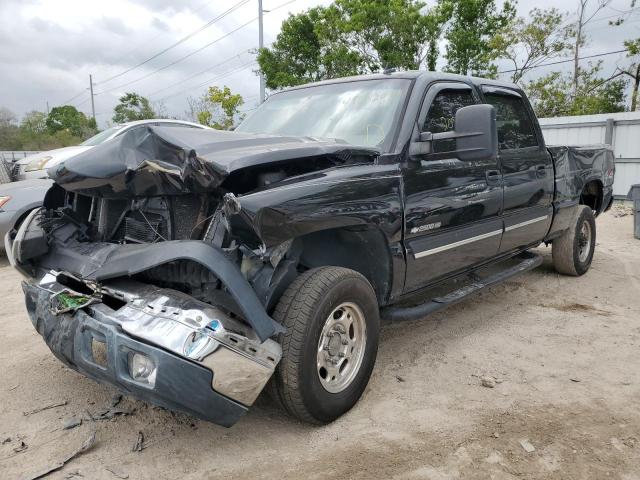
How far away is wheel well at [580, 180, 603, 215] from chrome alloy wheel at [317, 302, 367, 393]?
4193 millimetres

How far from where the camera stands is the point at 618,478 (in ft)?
7.74

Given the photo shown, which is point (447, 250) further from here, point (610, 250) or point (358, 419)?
point (610, 250)

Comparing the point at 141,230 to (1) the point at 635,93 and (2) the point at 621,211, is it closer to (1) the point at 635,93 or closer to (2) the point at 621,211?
(2) the point at 621,211

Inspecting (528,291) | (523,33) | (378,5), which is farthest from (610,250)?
(523,33)

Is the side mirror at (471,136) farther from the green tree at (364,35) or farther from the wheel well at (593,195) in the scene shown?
the green tree at (364,35)

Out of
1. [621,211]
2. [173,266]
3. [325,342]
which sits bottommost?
[621,211]

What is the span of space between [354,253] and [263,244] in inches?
36.0

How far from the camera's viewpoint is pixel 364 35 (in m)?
17.8

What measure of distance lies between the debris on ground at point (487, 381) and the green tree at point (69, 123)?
49.3 m

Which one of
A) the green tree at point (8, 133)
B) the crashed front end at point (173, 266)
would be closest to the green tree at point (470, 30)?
the crashed front end at point (173, 266)

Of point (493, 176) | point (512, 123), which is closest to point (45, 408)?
point (493, 176)

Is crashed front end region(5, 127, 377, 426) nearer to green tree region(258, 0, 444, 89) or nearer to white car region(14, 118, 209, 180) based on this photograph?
white car region(14, 118, 209, 180)

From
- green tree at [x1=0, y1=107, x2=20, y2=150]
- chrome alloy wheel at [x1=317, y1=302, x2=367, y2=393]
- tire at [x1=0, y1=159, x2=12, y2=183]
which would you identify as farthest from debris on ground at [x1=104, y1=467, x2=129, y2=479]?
green tree at [x1=0, y1=107, x2=20, y2=150]

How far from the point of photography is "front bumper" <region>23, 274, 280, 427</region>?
7.29 ft
